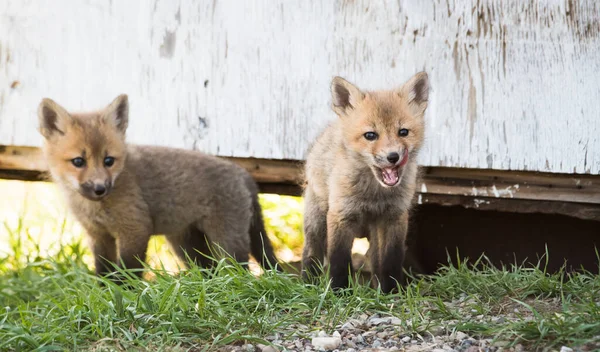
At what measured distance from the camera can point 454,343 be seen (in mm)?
2621

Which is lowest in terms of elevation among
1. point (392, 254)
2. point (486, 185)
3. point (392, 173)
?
point (392, 254)

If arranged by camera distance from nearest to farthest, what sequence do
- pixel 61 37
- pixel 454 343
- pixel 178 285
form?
pixel 454 343
pixel 178 285
pixel 61 37

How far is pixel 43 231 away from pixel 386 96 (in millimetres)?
3203

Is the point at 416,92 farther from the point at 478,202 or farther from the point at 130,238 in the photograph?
the point at 130,238

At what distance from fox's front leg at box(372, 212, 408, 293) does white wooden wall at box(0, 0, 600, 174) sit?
0.96m

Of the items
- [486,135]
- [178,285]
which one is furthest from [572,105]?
[178,285]

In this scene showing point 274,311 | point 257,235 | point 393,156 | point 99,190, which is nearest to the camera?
point 274,311

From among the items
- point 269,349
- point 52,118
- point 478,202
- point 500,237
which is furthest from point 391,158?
point 500,237

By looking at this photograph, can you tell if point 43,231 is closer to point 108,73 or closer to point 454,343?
point 108,73

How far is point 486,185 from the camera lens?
4508mm

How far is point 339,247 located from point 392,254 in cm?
28

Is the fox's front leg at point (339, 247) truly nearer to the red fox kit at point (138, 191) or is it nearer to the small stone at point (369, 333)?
the red fox kit at point (138, 191)

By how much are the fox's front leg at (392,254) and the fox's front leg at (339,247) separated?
175mm

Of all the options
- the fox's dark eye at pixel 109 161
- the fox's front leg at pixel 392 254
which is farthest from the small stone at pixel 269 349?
the fox's dark eye at pixel 109 161
